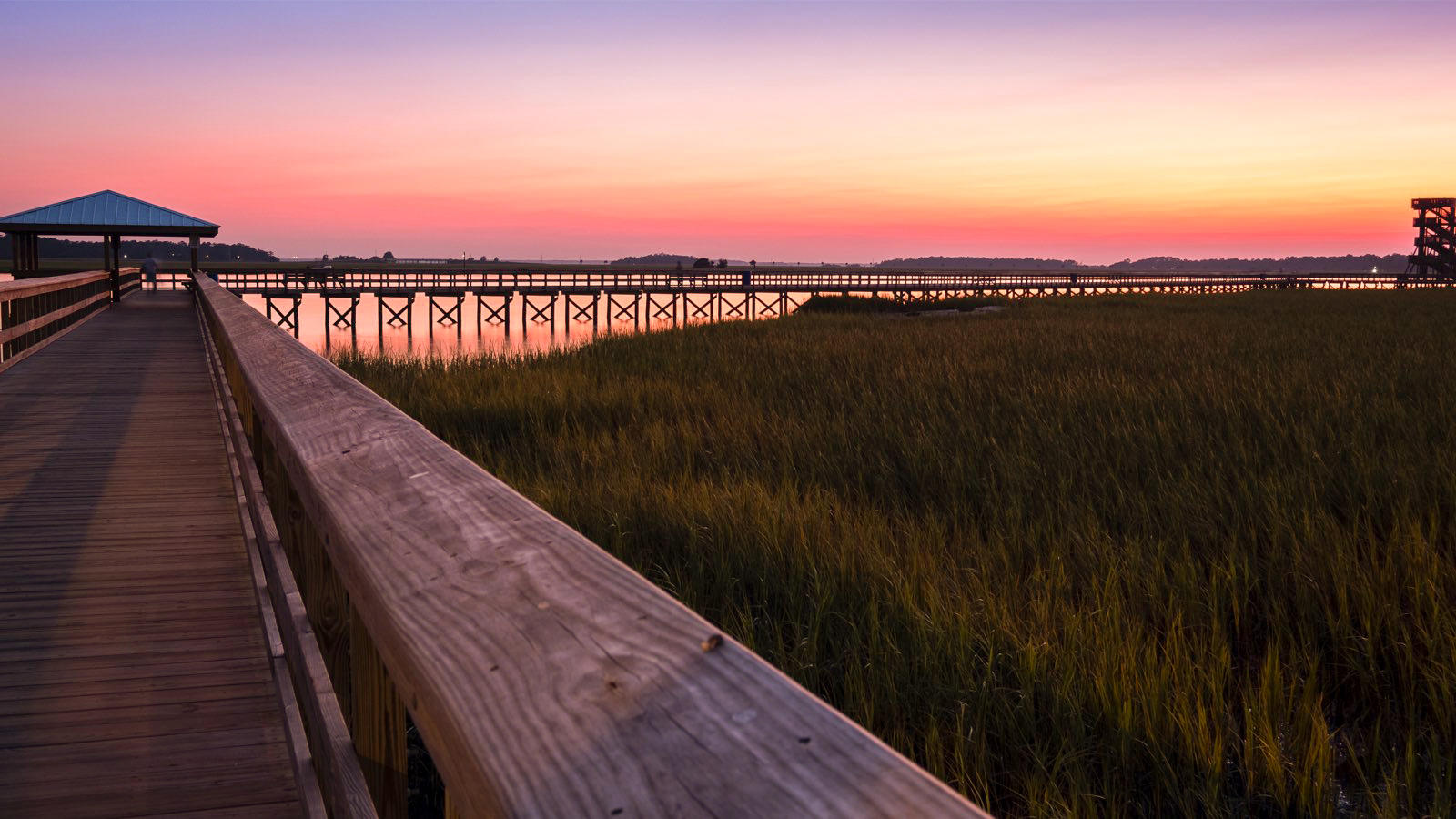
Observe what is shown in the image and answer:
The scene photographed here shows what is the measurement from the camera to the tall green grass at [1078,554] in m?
3.17

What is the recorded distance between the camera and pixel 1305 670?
3.85 meters

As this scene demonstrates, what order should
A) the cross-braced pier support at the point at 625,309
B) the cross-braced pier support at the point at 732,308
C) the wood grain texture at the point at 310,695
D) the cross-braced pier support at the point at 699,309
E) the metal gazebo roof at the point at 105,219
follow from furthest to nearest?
the cross-braced pier support at the point at 732,308, the cross-braced pier support at the point at 625,309, the cross-braced pier support at the point at 699,309, the metal gazebo roof at the point at 105,219, the wood grain texture at the point at 310,695

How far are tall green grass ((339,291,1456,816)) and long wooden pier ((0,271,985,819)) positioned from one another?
→ 1839 mm

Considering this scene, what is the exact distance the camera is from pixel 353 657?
142 cm

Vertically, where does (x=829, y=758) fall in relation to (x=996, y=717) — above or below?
above

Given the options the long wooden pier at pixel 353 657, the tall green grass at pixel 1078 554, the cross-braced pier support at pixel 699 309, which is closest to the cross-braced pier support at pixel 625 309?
the cross-braced pier support at pixel 699 309

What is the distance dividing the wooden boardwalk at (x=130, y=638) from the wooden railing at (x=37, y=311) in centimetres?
343

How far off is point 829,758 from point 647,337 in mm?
19068

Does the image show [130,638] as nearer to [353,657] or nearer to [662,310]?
[353,657]

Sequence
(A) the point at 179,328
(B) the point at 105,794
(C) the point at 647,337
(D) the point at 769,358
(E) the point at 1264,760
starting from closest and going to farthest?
(B) the point at 105,794, (E) the point at 1264,760, (D) the point at 769,358, (A) the point at 179,328, (C) the point at 647,337

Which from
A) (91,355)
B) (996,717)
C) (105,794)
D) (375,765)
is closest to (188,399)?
(91,355)

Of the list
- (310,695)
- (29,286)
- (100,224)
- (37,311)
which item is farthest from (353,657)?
(100,224)

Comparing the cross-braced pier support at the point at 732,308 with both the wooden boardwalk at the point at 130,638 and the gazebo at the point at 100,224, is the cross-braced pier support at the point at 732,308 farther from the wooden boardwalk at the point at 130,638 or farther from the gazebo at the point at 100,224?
the wooden boardwalk at the point at 130,638

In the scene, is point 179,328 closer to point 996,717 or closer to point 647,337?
point 647,337
